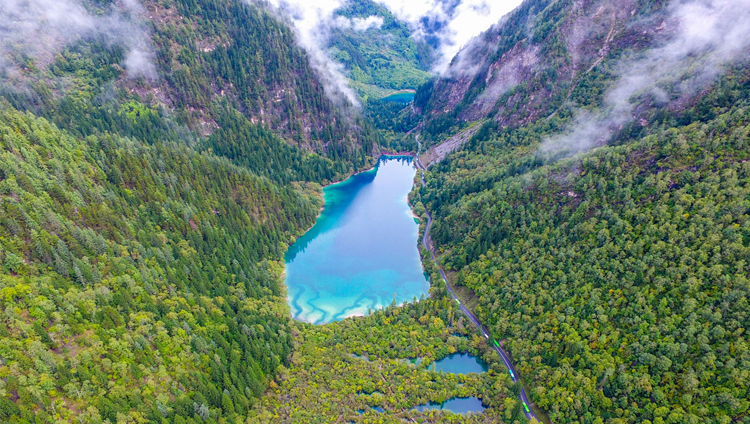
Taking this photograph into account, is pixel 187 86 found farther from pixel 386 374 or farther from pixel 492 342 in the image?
pixel 492 342

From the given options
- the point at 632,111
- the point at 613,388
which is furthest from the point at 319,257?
the point at 632,111

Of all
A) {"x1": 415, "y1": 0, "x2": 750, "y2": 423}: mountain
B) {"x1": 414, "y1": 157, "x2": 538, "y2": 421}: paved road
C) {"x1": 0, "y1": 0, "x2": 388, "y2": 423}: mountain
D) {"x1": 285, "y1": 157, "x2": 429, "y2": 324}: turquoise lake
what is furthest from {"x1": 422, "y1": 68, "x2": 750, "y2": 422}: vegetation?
{"x1": 0, "y1": 0, "x2": 388, "y2": 423}: mountain

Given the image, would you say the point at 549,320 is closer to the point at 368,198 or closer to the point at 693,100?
the point at 693,100

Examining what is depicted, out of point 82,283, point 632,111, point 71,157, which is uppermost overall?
point 632,111

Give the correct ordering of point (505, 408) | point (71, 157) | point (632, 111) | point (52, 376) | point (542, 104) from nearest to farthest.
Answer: point (52, 376) → point (505, 408) → point (71, 157) → point (632, 111) → point (542, 104)

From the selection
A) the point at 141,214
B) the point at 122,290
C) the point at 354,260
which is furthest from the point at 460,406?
the point at 141,214

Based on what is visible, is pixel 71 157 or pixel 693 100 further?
pixel 693 100

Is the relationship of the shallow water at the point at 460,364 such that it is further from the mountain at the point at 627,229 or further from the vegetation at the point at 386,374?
the mountain at the point at 627,229
